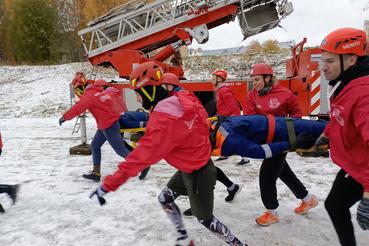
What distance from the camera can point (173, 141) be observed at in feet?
5.89

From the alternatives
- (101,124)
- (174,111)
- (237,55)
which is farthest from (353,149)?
(237,55)

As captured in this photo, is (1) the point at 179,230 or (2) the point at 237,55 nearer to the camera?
(1) the point at 179,230

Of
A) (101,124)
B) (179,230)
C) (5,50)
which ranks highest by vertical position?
(5,50)

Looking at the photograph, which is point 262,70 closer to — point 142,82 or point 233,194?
point 142,82

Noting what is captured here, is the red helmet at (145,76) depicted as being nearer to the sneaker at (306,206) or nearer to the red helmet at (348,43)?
the red helmet at (348,43)

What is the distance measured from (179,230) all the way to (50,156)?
193 inches

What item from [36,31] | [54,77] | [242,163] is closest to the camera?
[242,163]

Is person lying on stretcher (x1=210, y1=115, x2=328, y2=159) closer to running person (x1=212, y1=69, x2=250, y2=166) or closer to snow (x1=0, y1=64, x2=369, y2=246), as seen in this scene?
snow (x1=0, y1=64, x2=369, y2=246)

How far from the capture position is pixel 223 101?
15.4 feet

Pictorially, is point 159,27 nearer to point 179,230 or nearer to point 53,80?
point 179,230

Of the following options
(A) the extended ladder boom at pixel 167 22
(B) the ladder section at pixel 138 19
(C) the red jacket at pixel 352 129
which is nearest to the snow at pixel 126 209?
(C) the red jacket at pixel 352 129

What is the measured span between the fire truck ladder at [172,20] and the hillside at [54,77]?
8883 mm

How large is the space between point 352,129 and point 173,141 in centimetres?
123

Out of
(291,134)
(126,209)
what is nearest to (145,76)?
(291,134)
